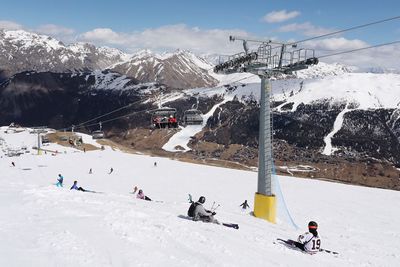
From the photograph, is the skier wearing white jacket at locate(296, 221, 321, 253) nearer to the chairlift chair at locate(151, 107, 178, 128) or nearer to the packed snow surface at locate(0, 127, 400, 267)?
the packed snow surface at locate(0, 127, 400, 267)

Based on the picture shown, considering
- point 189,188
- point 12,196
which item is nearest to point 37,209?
point 12,196

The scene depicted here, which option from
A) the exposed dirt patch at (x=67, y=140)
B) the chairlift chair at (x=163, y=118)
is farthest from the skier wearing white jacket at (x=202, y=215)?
the exposed dirt patch at (x=67, y=140)

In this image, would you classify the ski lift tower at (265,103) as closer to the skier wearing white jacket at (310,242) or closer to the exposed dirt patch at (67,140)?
the skier wearing white jacket at (310,242)

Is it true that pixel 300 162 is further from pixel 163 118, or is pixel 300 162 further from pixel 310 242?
pixel 310 242

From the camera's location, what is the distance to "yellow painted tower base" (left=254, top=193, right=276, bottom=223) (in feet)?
85.7

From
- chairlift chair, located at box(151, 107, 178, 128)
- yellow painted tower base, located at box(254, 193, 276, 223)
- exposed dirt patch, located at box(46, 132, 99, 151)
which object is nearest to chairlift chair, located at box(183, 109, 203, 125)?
chairlift chair, located at box(151, 107, 178, 128)

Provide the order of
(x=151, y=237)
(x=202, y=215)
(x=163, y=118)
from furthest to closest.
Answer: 1. (x=163, y=118)
2. (x=202, y=215)
3. (x=151, y=237)

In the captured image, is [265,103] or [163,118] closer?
[265,103]

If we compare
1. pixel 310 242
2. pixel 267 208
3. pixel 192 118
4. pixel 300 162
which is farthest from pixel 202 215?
pixel 300 162

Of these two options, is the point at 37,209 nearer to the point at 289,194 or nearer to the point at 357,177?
the point at 289,194

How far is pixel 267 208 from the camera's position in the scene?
26141 mm

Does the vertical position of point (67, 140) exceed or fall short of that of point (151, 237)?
it exceeds it

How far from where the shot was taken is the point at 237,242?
15188mm

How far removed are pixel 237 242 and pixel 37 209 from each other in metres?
8.98
